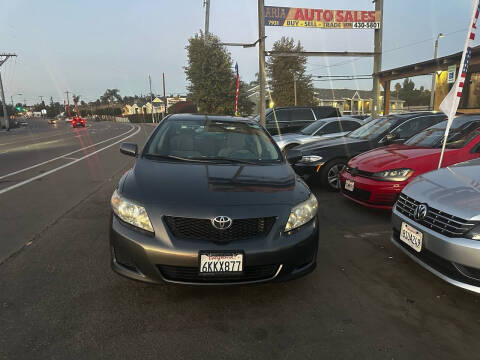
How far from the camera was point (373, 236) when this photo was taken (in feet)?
13.5

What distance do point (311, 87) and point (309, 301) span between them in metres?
47.1

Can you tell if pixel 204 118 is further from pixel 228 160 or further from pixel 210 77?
pixel 210 77

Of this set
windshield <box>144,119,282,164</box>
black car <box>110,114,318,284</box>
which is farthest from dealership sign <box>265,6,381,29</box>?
black car <box>110,114,318,284</box>

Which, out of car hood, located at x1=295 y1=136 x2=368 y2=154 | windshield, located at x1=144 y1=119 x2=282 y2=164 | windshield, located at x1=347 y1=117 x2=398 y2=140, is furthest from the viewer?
windshield, located at x1=347 y1=117 x2=398 y2=140

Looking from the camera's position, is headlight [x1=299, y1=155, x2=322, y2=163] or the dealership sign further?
the dealership sign

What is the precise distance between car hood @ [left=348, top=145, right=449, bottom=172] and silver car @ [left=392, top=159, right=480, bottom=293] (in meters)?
1.21

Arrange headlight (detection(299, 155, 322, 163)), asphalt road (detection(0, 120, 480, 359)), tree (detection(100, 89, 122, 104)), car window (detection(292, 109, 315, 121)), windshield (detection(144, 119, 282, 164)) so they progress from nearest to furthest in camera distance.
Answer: asphalt road (detection(0, 120, 480, 359))
windshield (detection(144, 119, 282, 164))
headlight (detection(299, 155, 322, 163))
car window (detection(292, 109, 315, 121))
tree (detection(100, 89, 122, 104))

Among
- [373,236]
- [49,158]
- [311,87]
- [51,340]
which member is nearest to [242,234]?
[51,340]

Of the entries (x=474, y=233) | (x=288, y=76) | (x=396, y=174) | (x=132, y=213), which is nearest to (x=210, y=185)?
(x=132, y=213)

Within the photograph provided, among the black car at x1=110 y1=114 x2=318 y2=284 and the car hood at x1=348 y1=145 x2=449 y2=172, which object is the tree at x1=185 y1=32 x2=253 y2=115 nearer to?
the car hood at x1=348 y1=145 x2=449 y2=172

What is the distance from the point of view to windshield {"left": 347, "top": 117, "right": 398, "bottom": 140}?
22.7 feet

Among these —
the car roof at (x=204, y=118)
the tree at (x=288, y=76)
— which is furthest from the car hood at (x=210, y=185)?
the tree at (x=288, y=76)

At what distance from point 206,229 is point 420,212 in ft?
6.30

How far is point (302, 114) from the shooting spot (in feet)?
40.2
